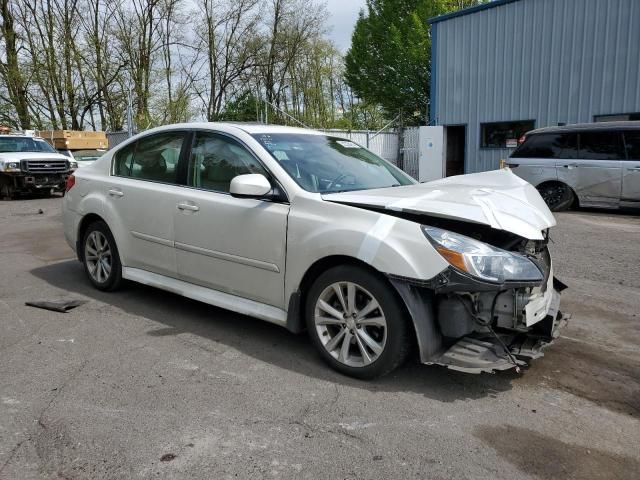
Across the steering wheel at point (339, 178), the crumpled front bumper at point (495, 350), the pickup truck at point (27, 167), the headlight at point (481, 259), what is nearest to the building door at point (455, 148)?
the pickup truck at point (27, 167)

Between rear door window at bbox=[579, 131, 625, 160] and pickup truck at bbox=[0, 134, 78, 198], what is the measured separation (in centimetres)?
1420

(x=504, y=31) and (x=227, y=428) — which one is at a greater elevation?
(x=504, y=31)

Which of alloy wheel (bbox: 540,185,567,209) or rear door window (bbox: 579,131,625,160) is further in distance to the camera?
alloy wheel (bbox: 540,185,567,209)

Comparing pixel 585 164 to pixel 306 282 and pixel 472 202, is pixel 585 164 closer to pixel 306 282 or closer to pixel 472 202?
pixel 472 202

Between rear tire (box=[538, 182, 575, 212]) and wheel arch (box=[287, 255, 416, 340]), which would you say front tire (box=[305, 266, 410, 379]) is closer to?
wheel arch (box=[287, 255, 416, 340])

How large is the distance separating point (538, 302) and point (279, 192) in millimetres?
1830

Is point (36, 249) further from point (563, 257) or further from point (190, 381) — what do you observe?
point (563, 257)

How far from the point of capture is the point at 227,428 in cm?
294

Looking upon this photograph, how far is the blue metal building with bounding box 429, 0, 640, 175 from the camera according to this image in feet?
51.6

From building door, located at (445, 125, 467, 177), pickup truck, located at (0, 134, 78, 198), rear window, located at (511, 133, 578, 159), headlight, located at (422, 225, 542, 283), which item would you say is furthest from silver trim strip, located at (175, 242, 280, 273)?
building door, located at (445, 125, 467, 177)

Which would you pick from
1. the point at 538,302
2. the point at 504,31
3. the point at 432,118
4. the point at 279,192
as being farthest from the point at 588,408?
the point at 432,118

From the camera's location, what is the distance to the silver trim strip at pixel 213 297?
12.9 ft

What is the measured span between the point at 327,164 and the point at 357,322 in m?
1.40

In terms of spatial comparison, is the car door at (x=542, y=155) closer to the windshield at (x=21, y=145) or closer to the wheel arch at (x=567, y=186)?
the wheel arch at (x=567, y=186)
